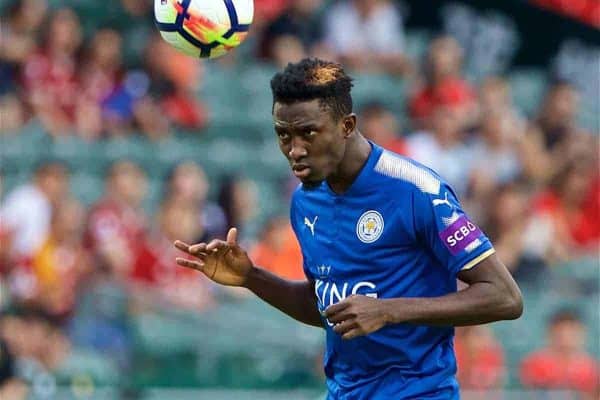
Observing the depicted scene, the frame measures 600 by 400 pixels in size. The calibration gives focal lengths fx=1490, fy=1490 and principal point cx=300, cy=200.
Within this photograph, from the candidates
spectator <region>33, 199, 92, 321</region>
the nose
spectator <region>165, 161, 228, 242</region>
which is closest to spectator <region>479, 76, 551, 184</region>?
spectator <region>165, 161, 228, 242</region>

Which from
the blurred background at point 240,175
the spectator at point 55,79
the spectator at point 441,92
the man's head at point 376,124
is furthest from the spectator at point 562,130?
the spectator at point 55,79

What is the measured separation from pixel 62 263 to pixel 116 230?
559mm

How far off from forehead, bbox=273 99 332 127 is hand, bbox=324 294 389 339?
70 centimetres

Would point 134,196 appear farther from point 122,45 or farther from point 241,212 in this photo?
point 122,45

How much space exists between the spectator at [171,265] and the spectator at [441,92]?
9.50ft

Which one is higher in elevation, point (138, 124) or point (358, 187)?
point (138, 124)

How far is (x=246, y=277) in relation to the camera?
5859mm

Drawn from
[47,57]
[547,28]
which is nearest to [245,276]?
[47,57]

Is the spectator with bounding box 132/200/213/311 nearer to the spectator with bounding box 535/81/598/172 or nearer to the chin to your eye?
the spectator with bounding box 535/81/598/172

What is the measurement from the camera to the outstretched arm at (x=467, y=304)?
200 inches

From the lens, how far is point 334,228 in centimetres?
565

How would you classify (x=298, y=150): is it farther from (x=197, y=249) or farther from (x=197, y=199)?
(x=197, y=199)

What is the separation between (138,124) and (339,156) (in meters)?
7.23

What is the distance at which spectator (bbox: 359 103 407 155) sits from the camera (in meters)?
12.3
